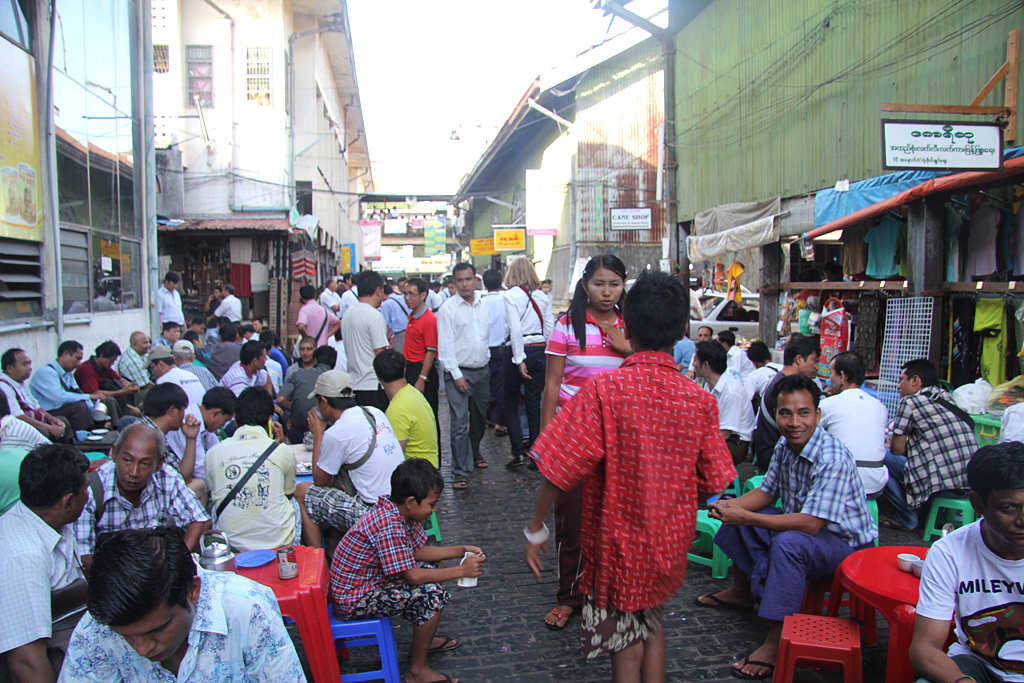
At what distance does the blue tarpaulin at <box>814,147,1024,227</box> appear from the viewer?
23.2 feet

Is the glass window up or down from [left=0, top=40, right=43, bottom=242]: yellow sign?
down

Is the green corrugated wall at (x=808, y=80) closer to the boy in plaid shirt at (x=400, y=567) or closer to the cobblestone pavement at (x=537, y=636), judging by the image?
the cobblestone pavement at (x=537, y=636)

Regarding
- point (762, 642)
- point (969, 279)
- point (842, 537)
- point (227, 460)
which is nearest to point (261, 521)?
point (227, 460)

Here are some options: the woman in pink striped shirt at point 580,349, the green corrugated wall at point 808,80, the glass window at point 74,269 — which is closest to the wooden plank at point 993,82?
the green corrugated wall at point 808,80

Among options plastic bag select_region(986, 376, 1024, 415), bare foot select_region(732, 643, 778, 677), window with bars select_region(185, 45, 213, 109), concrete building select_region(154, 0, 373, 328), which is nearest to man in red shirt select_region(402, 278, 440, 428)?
bare foot select_region(732, 643, 778, 677)

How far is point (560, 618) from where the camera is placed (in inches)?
153

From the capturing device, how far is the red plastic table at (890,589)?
2.83 m

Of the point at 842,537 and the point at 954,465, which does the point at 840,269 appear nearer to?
the point at 954,465

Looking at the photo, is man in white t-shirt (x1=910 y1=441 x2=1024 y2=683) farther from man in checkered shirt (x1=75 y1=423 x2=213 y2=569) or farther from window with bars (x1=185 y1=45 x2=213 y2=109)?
window with bars (x1=185 y1=45 x2=213 y2=109)

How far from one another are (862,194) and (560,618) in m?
6.25

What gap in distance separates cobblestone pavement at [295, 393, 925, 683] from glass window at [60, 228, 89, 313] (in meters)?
6.35

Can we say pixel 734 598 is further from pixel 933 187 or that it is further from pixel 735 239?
pixel 735 239

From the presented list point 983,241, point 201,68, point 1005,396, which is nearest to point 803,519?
point 1005,396

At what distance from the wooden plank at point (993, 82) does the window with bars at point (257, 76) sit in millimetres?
15579
